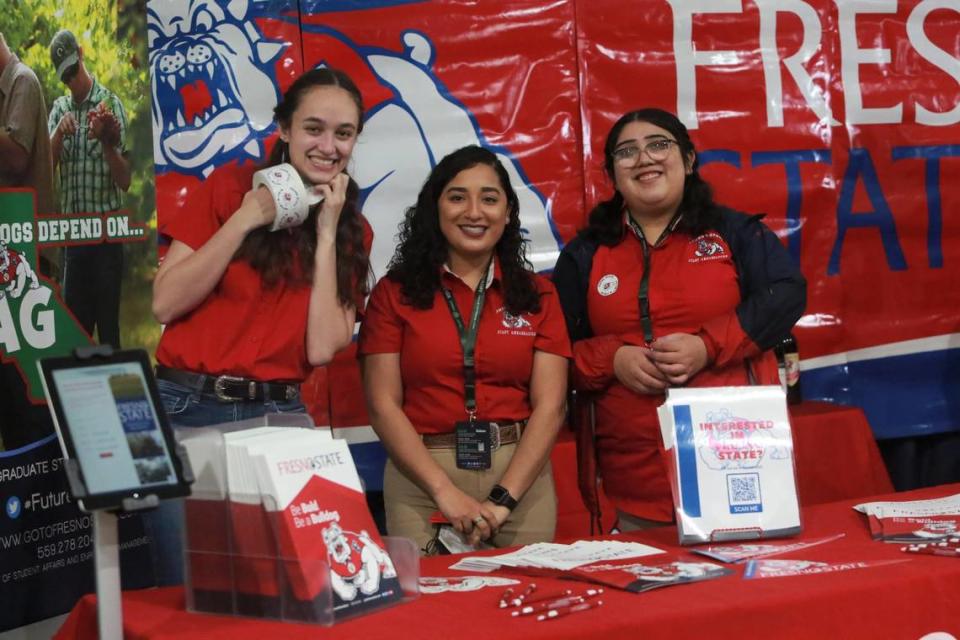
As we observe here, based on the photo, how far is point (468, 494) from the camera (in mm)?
2607

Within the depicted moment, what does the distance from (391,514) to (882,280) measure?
7.54ft

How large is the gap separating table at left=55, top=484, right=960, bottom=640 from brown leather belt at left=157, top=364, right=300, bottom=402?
0.50 metres

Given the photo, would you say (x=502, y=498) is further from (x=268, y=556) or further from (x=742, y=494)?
(x=268, y=556)

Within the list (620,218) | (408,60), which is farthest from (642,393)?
(408,60)

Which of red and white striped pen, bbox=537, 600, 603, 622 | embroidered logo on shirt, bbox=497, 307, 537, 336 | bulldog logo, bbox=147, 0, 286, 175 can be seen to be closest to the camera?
red and white striped pen, bbox=537, 600, 603, 622

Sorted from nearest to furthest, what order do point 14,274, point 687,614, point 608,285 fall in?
point 687,614
point 608,285
point 14,274

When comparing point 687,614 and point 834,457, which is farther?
point 834,457

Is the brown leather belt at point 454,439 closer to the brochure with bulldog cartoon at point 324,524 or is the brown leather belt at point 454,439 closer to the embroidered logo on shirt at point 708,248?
the embroidered logo on shirt at point 708,248

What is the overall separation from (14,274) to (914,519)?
2.17 meters

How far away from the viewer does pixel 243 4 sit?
3.68 meters

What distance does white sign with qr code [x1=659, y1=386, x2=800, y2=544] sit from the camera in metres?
2.19

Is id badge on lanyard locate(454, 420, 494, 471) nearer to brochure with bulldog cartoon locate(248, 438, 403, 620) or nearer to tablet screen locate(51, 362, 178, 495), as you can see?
brochure with bulldog cartoon locate(248, 438, 403, 620)

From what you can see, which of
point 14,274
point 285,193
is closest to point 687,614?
point 285,193

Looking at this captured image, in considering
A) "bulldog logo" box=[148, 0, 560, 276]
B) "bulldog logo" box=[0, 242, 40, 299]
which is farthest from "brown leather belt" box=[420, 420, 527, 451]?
"bulldog logo" box=[148, 0, 560, 276]
